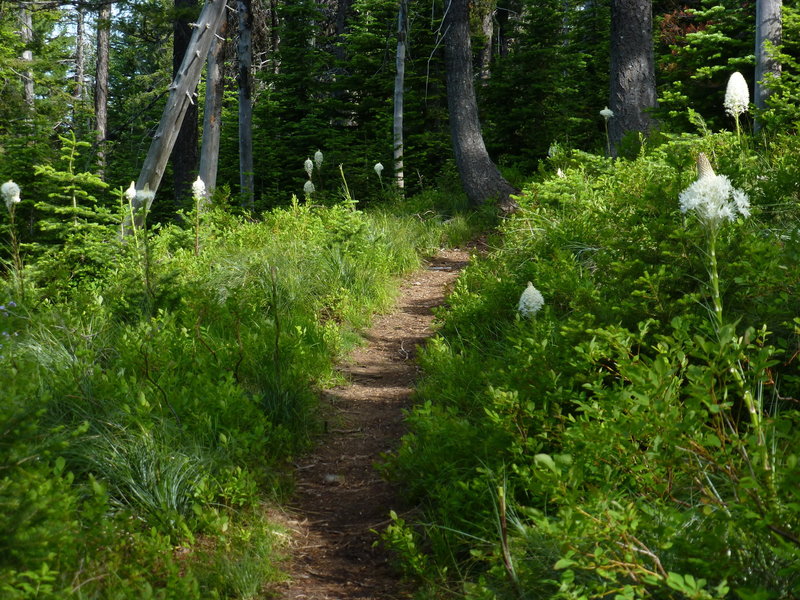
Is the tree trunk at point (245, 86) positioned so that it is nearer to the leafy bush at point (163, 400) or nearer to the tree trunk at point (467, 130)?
the tree trunk at point (467, 130)

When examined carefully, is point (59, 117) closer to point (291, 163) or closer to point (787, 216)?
point (291, 163)

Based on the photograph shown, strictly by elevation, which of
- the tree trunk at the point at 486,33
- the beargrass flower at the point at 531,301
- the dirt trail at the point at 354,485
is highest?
the tree trunk at the point at 486,33

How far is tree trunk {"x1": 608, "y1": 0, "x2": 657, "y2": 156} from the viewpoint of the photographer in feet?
34.2

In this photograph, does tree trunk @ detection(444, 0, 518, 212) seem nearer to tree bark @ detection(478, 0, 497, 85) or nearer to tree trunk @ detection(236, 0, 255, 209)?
tree bark @ detection(478, 0, 497, 85)

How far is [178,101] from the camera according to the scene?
901cm

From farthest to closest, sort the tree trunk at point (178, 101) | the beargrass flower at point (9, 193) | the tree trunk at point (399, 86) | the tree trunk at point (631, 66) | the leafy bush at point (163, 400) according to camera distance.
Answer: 1. the tree trunk at point (399, 86)
2. the tree trunk at point (631, 66)
3. the tree trunk at point (178, 101)
4. the beargrass flower at point (9, 193)
5. the leafy bush at point (163, 400)

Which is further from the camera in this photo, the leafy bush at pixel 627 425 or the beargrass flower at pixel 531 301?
the beargrass flower at pixel 531 301

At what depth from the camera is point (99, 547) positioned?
3.06 metres

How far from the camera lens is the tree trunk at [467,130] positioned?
38.2ft

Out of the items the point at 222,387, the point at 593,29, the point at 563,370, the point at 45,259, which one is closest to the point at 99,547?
the point at 222,387

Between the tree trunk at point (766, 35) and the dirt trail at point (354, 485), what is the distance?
459 cm

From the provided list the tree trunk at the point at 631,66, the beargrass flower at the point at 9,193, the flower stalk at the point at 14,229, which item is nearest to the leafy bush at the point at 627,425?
the flower stalk at the point at 14,229

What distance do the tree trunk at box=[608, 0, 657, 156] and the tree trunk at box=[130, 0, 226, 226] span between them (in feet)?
17.8

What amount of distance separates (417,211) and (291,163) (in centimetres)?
634
